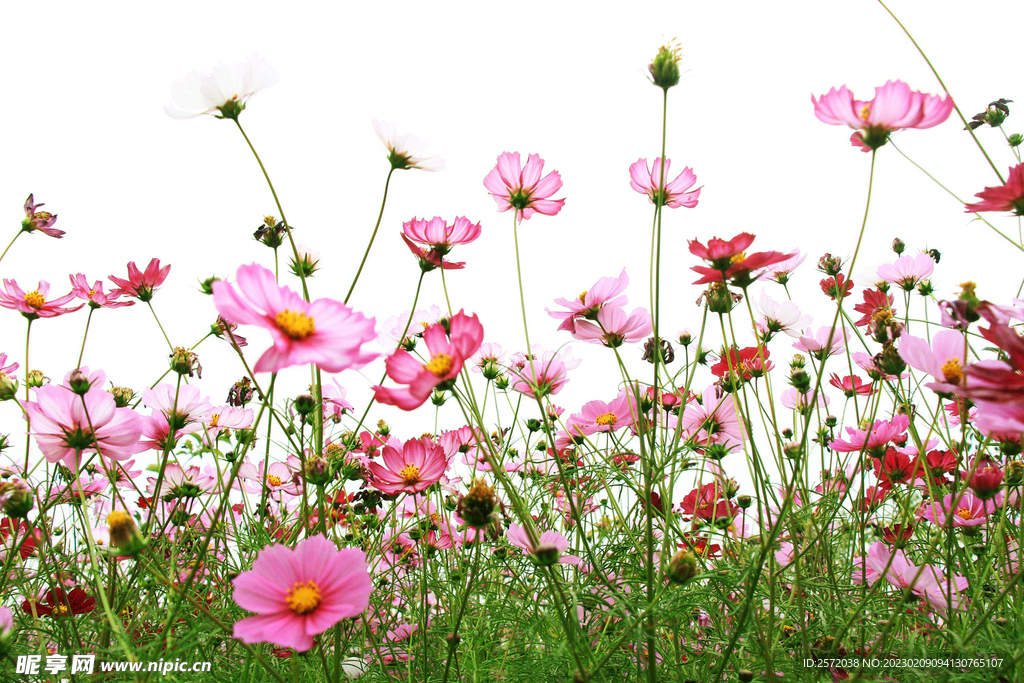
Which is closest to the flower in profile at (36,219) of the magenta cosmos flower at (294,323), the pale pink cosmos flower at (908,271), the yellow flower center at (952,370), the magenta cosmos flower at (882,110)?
the magenta cosmos flower at (294,323)

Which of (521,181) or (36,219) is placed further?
(36,219)

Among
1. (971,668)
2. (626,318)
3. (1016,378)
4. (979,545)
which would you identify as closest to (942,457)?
(979,545)

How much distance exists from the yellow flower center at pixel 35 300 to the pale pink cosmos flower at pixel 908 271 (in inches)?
55.0

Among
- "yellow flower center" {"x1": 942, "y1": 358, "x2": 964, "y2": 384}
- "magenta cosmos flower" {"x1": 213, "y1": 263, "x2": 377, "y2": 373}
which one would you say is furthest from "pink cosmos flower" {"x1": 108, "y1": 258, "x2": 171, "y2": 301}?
"yellow flower center" {"x1": 942, "y1": 358, "x2": 964, "y2": 384}

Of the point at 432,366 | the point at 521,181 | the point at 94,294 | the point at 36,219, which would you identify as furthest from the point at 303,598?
the point at 36,219

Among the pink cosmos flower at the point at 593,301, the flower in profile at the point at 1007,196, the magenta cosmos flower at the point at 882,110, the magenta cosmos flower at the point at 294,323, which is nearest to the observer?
the magenta cosmos flower at the point at 294,323

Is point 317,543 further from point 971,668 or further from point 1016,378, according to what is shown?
point 971,668

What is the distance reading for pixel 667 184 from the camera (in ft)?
2.38

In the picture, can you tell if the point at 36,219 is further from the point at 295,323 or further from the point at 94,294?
the point at 295,323

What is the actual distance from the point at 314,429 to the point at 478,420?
0.19 meters

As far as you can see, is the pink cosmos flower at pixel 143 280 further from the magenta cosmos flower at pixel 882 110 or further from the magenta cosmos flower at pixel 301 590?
the magenta cosmos flower at pixel 882 110

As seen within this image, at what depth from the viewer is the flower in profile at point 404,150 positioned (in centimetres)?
64

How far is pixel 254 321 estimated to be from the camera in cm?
37

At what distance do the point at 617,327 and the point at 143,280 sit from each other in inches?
25.9
